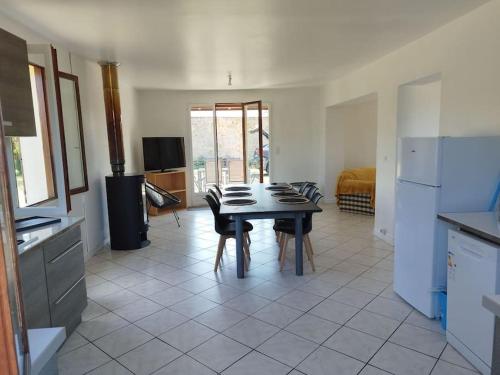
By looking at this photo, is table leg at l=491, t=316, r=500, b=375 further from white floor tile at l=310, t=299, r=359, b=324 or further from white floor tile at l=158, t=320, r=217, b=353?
white floor tile at l=158, t=320, r=217, b=353

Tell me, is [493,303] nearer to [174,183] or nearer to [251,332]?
[251,332]

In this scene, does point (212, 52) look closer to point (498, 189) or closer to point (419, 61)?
point (419, 61)

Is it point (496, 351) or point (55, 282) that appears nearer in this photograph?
point (496, 351)

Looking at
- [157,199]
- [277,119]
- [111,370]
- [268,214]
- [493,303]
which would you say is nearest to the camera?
[493,303]

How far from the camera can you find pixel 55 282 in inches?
91.7

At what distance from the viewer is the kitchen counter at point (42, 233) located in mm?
2039

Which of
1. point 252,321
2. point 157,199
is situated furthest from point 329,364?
point 157,199

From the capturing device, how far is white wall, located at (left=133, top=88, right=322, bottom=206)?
7.13 metres

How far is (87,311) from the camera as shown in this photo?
294 cm

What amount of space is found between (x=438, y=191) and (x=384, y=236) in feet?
7.94

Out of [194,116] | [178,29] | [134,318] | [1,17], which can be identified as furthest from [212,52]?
[194,116]

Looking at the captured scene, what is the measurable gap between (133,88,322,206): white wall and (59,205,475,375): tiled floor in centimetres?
340

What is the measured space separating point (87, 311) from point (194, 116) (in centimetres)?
519

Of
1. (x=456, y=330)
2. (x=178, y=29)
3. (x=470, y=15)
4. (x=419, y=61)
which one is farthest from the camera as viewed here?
(x=419, y=61)
